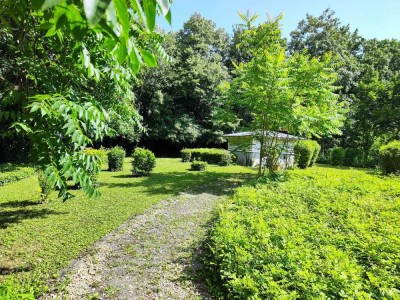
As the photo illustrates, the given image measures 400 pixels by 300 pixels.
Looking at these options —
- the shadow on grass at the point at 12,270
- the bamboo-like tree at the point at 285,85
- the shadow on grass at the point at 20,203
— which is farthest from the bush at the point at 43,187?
the bamboo-like tree at the point at 285,85

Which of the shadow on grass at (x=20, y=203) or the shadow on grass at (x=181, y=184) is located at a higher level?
the shadow on grass at (x=181, y=184)

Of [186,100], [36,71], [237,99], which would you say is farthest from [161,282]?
[186,100]

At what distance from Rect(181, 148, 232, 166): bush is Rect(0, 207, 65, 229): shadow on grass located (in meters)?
14.2

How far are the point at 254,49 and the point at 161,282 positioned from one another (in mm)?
9675

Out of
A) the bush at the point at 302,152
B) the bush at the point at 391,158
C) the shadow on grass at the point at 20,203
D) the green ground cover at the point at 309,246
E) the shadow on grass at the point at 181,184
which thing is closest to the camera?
the green ground cover at the point at 309,246

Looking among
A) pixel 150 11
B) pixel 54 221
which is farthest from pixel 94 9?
pixel 54 221

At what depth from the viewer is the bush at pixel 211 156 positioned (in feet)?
66.9

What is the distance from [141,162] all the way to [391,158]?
38.7ft

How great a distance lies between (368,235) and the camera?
4.08 meters

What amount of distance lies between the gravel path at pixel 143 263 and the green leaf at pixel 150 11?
407 centimetres

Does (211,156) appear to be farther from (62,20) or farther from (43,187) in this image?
(62,20)

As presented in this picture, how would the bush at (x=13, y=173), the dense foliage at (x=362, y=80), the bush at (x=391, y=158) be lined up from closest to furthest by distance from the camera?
the bush at (x=13, y=173), the bush at (x=391, y=158), the dense foliage at (x=362, y=80)

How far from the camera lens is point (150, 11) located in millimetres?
785

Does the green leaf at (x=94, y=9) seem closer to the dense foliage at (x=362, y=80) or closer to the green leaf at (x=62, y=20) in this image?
the green leaf at (x=62, y=20)
